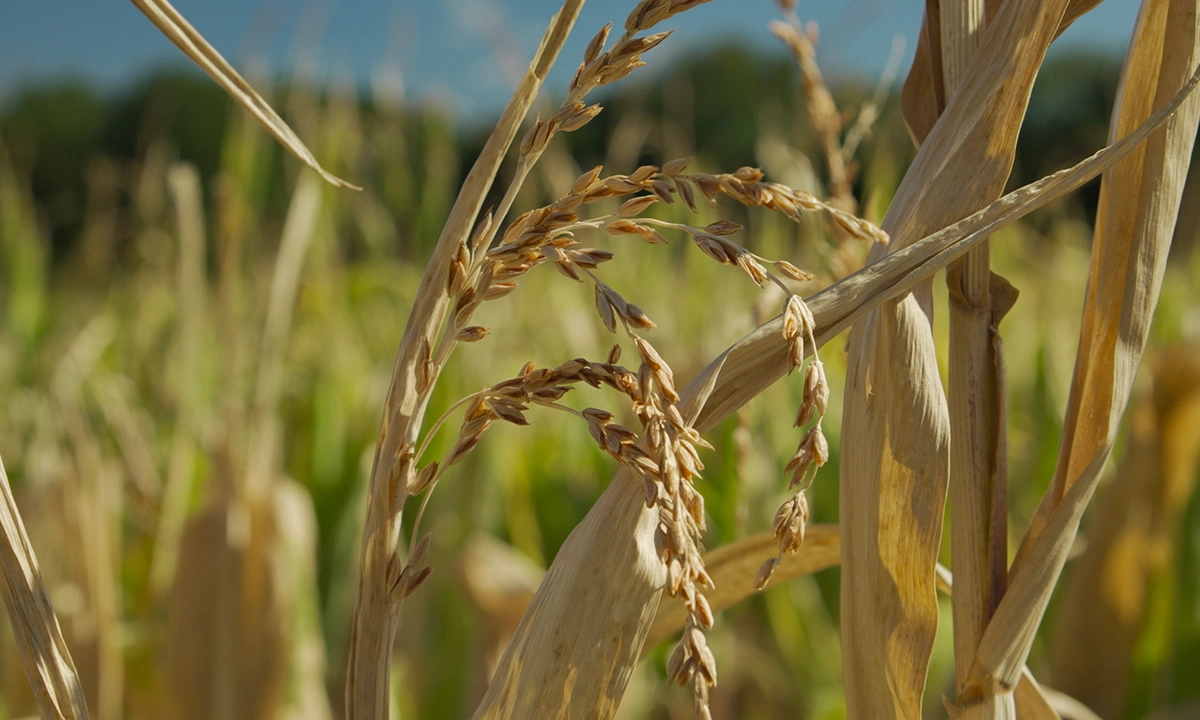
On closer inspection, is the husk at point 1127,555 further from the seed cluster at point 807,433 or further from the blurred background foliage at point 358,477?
the seed cluster at point 807,433

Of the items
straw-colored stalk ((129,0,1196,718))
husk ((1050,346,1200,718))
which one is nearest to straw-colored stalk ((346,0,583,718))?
straw-colored stalk ((129,0,1196,718))

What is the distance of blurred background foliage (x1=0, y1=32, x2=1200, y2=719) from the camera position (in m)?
0.69

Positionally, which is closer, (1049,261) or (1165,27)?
(1165,27)

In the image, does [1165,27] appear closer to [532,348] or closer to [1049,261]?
[532,348]

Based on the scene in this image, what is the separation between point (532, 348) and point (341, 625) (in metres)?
0.78

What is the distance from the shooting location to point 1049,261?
2459 mm

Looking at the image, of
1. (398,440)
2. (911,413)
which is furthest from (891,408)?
(398,440)

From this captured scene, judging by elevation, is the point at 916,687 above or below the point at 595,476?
above

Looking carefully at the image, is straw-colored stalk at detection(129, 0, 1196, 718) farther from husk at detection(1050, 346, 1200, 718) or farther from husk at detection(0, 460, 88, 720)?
husk at detection(1050, 346, 1200, 718)

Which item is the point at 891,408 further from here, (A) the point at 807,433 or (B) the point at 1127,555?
(B) the point at 1127,555

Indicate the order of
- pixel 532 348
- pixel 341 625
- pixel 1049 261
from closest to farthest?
pixel 341 625, pixel 532 348, pixel 1049 261

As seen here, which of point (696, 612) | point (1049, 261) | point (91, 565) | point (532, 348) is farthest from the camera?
point (1049, 261)

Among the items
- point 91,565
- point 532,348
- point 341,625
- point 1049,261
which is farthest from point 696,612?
point 1049,261

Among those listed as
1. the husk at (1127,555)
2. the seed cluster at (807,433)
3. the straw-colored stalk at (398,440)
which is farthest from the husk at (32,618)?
the husk at (1127,555)
